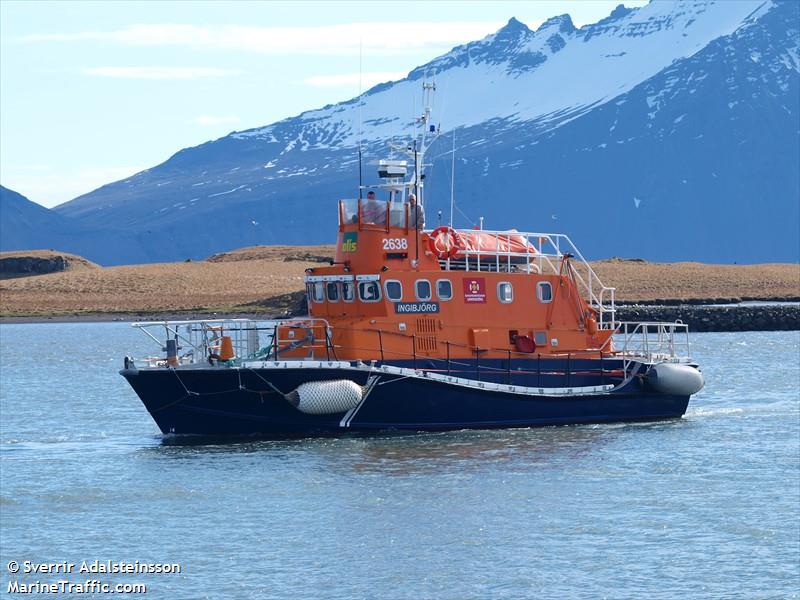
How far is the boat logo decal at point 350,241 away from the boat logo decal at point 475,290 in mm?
2298

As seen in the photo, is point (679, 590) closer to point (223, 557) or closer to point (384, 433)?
point (223, 557)

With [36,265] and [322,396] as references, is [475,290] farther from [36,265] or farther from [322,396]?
[36,265]

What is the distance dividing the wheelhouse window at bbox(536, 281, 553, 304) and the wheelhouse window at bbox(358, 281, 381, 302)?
3.57 m

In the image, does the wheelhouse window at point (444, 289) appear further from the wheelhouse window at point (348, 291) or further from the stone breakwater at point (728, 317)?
the stone breakwater at point (728, 317)

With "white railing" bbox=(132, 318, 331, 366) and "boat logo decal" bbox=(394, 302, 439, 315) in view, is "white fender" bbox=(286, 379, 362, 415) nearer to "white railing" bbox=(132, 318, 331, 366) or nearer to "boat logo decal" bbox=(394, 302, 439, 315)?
"white railing" bbox=(132, 318, 331, 366)

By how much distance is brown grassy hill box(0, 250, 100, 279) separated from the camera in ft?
→ 390

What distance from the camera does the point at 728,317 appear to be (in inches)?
2869

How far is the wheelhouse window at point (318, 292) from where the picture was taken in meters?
30.3

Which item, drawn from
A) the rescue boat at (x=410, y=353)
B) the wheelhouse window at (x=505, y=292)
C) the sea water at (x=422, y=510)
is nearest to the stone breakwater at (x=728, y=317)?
the sea water at (x=422, y=510)

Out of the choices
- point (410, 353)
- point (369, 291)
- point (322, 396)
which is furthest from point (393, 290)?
point (322, 396)

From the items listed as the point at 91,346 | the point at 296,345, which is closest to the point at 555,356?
the point at 296,345

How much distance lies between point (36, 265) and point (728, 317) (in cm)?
6443

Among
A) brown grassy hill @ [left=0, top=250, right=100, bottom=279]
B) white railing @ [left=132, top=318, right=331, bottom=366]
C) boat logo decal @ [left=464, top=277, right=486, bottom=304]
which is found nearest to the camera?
white railing @ [left=132, top=318, right=331, bottom=366]

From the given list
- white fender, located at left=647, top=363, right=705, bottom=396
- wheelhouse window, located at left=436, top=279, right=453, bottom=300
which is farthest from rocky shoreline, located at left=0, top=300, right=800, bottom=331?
wheelhouse window, located at left=436, top=279, right=453, bottom=300
